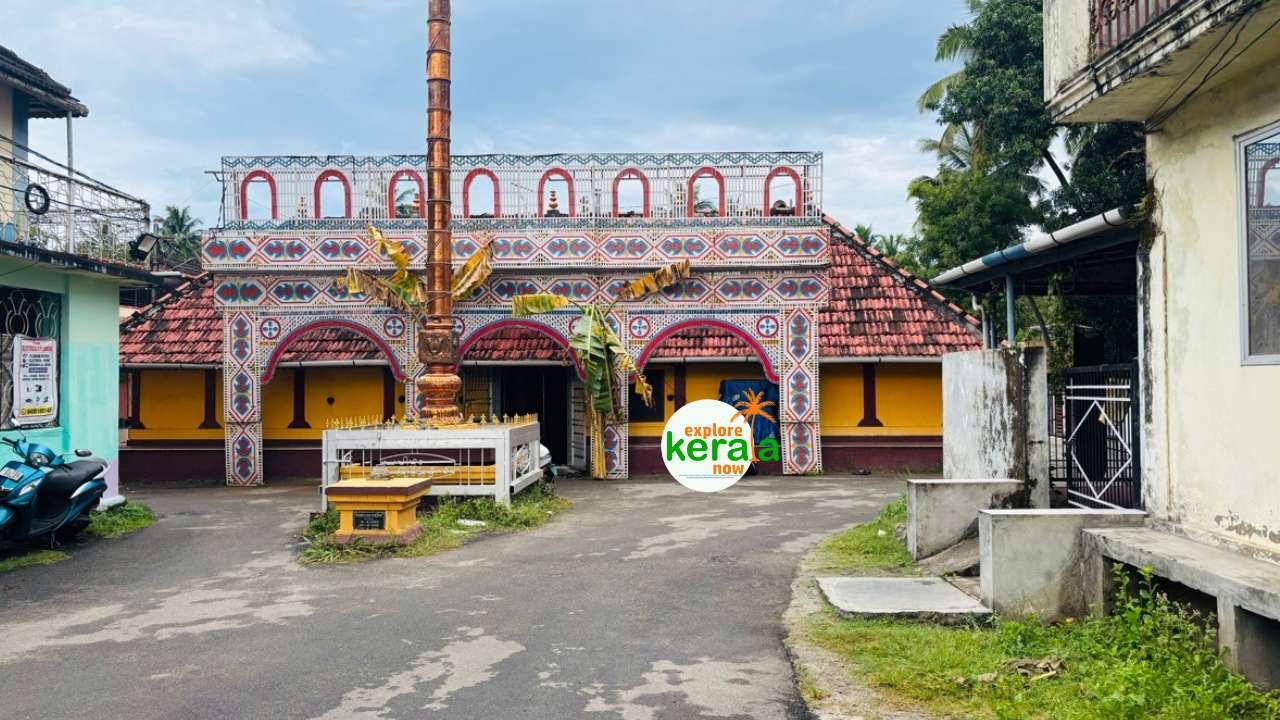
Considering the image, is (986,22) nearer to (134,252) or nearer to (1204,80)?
(1204,80)

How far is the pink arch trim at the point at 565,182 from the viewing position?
55.5 ft

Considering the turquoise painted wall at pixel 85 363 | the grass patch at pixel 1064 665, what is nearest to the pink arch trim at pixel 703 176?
the turquoise painted wall at pixel 85 363

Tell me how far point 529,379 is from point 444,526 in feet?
26.7

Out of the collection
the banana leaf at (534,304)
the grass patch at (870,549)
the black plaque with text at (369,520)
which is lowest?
the grass patch at (870,549)

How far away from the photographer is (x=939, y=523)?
8.65 m

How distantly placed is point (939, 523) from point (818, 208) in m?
9.45


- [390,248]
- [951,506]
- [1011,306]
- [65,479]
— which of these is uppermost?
[390,248]

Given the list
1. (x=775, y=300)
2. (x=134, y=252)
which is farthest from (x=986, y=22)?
(x=134, y=252)

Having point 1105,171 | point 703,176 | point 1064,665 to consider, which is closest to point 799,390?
point 703,176

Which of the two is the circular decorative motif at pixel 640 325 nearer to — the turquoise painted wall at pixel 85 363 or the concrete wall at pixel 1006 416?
the concrete wall at pixel 1006 416

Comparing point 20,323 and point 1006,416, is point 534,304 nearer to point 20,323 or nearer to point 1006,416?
point 20,323

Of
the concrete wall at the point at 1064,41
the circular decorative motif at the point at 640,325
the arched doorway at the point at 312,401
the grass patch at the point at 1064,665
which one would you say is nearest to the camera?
the grass patch at the point at 1064,665

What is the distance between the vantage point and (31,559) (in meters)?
9.77

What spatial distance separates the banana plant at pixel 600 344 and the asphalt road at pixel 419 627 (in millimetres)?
4851
